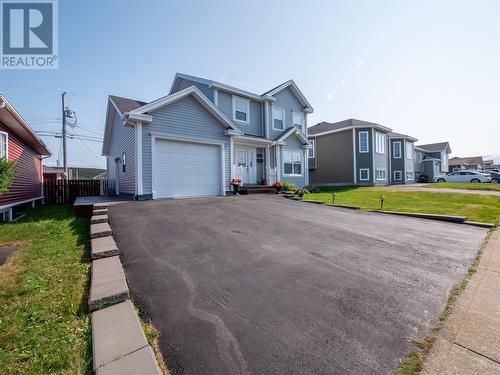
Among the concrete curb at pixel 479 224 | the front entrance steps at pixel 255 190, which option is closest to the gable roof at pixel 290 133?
the front entrance steps at pixel 255 190

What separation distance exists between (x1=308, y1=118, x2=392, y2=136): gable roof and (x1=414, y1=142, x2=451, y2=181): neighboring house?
16.4m

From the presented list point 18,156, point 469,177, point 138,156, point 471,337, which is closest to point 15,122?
point 18,156

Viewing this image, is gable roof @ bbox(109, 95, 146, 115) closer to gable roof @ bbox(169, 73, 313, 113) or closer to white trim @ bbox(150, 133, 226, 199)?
white trim @ bbox(150, 133, 226, 199)

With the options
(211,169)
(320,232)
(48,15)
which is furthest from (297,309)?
(48,15)

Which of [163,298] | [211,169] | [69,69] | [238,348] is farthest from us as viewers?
[69,69]

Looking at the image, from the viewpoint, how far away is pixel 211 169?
10805 mm

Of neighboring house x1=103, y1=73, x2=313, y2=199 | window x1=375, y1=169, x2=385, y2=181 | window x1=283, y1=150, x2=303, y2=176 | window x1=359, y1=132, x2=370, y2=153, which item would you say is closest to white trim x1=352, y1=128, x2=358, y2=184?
window x1=359, y1=132, x2=370, y2=153

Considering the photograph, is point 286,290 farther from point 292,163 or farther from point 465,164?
point 465,164

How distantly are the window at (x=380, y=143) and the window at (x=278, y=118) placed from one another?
12.1 metres

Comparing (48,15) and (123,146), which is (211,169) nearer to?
(123,146)

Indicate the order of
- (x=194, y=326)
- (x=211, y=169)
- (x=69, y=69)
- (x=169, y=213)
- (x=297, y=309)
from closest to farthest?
1. (x=194, y=326)
2. (x=297, y=309)
3. (x=169, y=213)
4. (x=211, y=169)
5. (x=69, y=69)

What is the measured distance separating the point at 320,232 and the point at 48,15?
12928 millimetres

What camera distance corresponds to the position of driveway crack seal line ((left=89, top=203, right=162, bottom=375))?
1.60 meters

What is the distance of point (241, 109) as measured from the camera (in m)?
14.7
